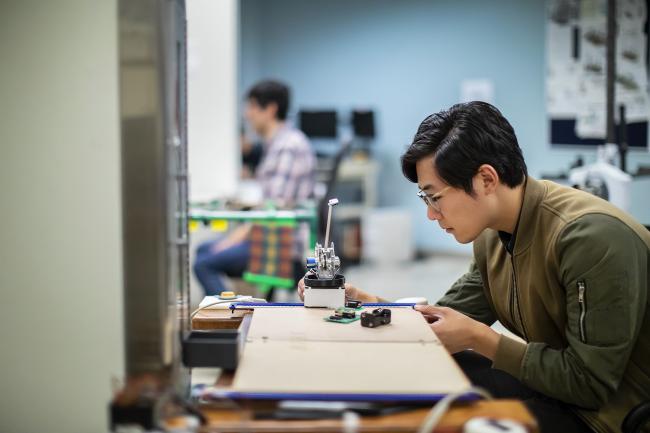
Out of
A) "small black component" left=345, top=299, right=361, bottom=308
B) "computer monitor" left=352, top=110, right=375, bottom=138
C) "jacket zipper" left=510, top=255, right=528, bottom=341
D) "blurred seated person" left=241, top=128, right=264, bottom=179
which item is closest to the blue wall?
"computer monitor" left=352, top=110, right=375, bottom=138

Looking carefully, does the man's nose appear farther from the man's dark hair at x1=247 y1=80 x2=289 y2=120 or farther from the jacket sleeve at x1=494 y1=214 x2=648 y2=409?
the man's dark hair at x1=247 y1=80 x2=289 y2=120

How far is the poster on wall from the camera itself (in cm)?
482

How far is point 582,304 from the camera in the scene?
1460 millimetres

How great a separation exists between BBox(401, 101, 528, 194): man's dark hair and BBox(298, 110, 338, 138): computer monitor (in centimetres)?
552

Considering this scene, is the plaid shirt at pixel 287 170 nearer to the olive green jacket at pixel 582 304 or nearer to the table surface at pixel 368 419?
the olive green jacket at pixel 582 304

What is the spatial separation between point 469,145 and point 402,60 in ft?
17.8

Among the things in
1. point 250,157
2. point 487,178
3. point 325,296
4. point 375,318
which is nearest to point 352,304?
point 325,296

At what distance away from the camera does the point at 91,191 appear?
127cm

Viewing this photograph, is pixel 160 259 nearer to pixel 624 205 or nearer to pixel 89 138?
pixel 89 138

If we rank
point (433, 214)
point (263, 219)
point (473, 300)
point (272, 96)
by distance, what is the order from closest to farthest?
point (433, 214), point (473, 300), point (263, 219), point (272, 96)

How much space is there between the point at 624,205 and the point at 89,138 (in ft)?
8.04

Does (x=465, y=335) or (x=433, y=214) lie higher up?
(x=433, y=214)

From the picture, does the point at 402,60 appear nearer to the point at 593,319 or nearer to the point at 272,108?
the point at 272,108

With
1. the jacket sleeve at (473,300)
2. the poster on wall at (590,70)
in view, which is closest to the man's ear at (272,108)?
the poster on wall at (590,70)
